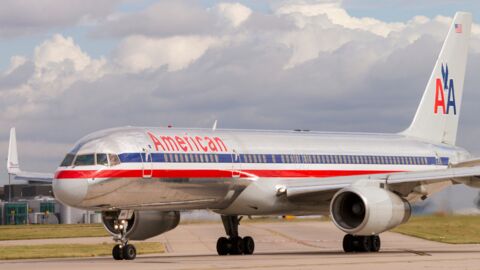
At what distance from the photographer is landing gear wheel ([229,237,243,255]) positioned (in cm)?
4088

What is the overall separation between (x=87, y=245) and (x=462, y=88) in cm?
1835

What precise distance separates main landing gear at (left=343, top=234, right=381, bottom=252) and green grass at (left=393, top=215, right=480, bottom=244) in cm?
967

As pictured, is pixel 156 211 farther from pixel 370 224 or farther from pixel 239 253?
pixel 370 224

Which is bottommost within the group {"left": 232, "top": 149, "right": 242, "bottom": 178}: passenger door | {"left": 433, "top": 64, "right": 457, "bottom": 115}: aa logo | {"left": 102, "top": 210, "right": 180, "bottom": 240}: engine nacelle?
{"left": 102, "top": 210, "right": 180, "bottom": 240}: engine nacelle

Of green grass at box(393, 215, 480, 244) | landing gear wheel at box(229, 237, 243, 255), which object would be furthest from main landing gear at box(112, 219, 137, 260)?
green grass at box(393, 215, 480, 244)

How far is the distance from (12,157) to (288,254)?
12.6 metres

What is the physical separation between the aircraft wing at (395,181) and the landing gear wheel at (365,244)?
2133 millimetres

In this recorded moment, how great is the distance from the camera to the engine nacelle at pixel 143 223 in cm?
3744

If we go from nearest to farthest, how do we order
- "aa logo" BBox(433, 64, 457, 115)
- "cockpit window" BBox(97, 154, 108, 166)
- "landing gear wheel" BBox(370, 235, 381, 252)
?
"cockpit window" BBox(97, 154, 108, 166) < "landing gear wheel" BBox(370, 235, 381, 252) < "aa logo" BBox(433, 64, 457, 115)

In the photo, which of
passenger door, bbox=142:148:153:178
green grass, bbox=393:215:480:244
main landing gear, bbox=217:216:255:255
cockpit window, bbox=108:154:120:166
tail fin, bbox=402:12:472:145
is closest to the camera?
cockpit window, bbox=108:154:120:166

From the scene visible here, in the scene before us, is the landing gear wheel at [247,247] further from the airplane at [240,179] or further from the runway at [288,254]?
the runway at [288,254]

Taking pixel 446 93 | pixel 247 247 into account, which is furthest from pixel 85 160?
pixel 446 93

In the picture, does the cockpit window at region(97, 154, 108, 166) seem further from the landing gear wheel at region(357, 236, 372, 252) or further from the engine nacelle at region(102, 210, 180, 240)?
the landing gear wheel at region(357, 236, 372, 252)

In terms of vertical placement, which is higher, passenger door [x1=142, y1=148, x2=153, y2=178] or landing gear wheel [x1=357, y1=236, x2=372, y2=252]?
passenger door [x1=142, y1=148, x2=153, y2=178]
